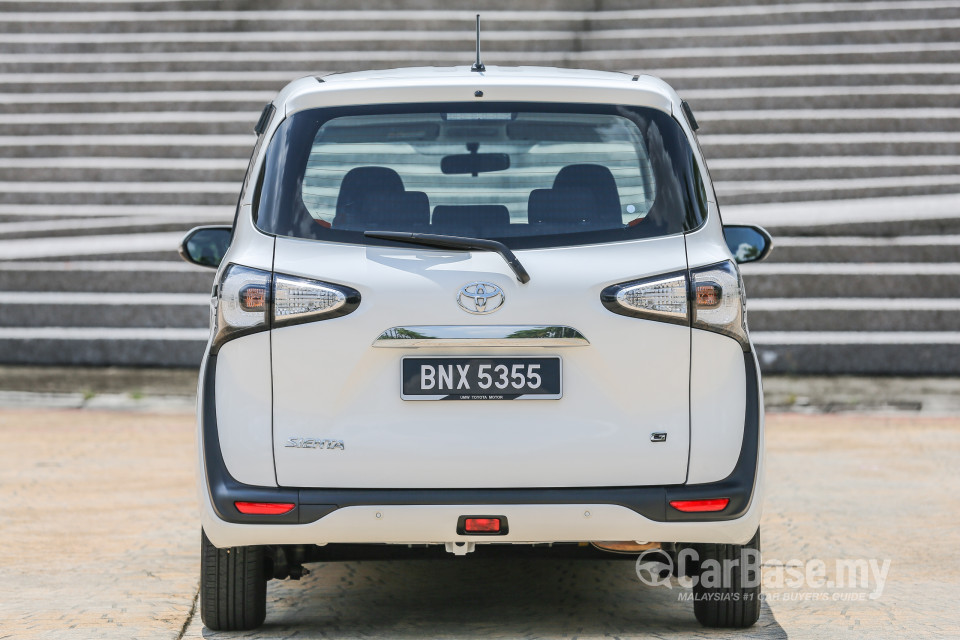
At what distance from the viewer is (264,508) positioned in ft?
Answer: 12.2

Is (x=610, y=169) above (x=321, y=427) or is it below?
above

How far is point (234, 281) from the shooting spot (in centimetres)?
376

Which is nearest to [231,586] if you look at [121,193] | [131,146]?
[121,193]

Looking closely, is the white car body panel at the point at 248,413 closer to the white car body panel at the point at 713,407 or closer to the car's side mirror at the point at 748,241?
the white car body panel at the point at 713,407

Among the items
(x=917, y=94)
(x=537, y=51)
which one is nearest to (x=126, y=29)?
(x=537, y=51)

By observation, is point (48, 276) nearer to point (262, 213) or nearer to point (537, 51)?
point (537, 51)

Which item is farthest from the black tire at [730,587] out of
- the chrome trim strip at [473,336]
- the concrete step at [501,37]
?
the concrete step at [501,37]

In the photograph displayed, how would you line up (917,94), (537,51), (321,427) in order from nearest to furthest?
(321,427), (917,94), (537,51)

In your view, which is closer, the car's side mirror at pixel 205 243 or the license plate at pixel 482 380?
the license plate at pixel 482 380

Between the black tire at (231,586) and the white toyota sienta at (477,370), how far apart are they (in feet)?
0.73

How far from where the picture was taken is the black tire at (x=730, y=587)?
409 cm

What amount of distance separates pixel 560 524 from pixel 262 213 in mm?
1220

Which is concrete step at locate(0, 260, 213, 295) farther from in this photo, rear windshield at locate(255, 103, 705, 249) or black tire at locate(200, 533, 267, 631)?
rear windshield at locate(255, 103, 705, 249)

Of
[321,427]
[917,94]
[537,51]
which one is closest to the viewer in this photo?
[321,427]
